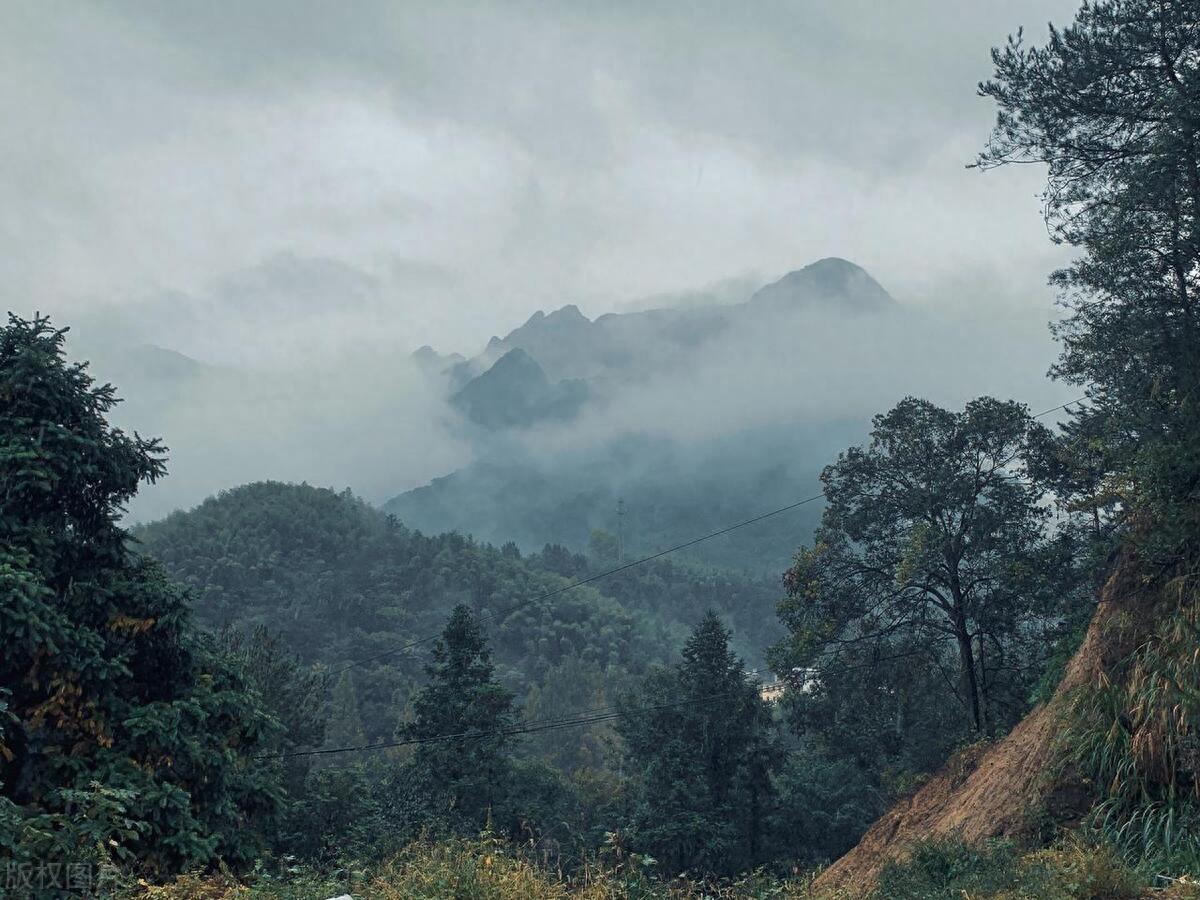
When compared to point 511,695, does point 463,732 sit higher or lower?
lower

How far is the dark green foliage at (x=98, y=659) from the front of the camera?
36.4 ft

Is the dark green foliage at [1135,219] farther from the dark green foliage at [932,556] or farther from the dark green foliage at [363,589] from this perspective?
the dark green foliage at [363,589]

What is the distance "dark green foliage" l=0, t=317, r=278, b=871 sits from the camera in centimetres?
1109

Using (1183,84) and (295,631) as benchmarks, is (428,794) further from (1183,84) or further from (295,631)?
(295,631)

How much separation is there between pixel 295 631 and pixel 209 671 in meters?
113

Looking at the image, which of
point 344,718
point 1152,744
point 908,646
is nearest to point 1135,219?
point 1152,744

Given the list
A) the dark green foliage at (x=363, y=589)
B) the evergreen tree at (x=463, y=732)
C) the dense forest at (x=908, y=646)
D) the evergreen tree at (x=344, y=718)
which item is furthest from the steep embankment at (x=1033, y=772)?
the dark green foliage at (x=363, y=589)

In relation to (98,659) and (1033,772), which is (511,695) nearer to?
(1033,772)

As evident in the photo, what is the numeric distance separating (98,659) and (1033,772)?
12473 millimetres

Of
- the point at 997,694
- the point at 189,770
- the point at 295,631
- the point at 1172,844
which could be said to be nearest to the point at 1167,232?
the point at 1172,844

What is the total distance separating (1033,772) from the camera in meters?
13.6

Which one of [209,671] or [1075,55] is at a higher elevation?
[1075,55]

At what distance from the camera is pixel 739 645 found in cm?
15450

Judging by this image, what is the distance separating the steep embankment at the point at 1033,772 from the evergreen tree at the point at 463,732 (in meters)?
24.6
